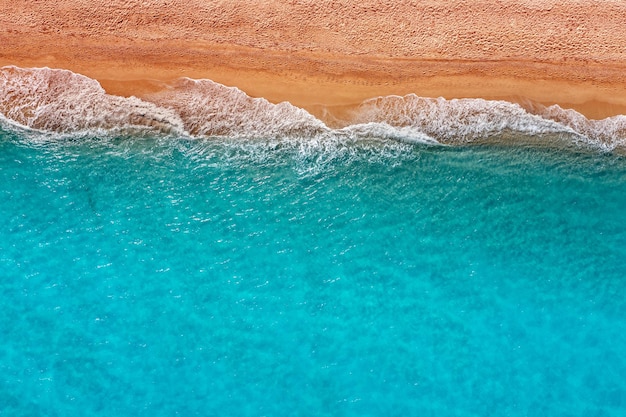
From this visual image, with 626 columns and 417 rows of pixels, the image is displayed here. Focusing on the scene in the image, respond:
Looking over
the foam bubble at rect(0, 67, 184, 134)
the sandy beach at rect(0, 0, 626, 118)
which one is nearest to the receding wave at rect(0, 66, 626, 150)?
the foam bubble at rect(0, 67, 184, 134)

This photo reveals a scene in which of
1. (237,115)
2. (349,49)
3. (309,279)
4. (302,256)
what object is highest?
(349,49)

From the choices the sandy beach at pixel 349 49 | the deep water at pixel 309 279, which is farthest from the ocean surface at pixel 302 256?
the sandy beach at pixel 349 49

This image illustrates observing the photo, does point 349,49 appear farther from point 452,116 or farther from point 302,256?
point 302,256

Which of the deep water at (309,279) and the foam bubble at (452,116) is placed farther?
the foam bubble at (452,116)

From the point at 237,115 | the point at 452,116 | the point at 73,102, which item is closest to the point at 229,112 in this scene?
the point at 237,115

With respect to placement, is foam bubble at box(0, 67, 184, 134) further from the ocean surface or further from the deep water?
the deep water

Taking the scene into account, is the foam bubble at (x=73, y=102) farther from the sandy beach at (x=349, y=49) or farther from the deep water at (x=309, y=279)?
the deep water at (x=309, y=279)
